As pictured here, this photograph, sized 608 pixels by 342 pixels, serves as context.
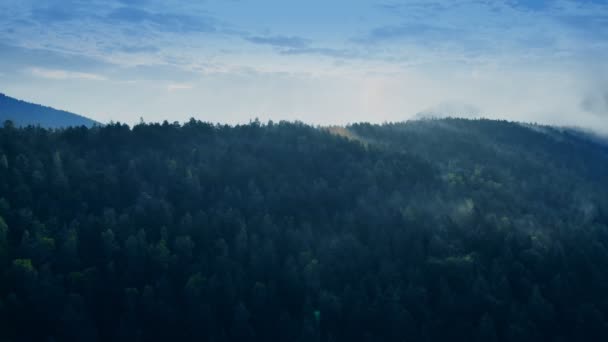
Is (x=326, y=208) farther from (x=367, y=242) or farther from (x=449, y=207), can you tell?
(x=449, y=207)

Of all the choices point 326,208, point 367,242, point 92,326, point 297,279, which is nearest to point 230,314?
point 297,279

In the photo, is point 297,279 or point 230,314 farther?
point 297,279

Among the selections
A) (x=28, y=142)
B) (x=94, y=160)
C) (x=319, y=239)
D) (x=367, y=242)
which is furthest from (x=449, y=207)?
(x=28, y=142)

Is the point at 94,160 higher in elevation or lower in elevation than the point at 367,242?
higher

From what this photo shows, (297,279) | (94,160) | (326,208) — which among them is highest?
(94,160)

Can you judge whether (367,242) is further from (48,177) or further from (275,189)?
(48,177)

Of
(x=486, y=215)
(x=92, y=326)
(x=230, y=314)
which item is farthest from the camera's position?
(x=486, y=215)

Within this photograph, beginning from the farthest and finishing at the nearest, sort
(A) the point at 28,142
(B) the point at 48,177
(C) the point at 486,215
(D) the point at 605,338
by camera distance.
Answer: (C) the point at 486,215
(A) the point at 28,142
(B) the point at 48,177
(D) the point at 605,338
